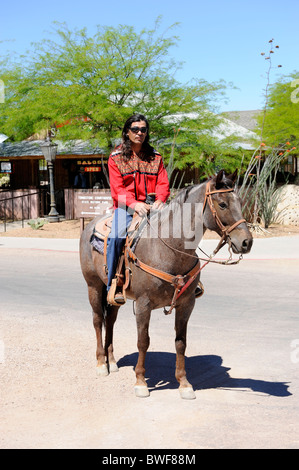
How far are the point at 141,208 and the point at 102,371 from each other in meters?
2.08

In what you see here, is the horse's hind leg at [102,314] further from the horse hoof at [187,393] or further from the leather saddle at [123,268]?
the horse hoof at [187,393]

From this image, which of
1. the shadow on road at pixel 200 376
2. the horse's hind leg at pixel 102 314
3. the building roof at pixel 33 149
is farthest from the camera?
the building roof at pixel 33 149

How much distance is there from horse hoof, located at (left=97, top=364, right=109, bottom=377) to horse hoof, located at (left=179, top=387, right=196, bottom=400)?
108 cm

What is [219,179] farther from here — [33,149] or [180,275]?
[33,149]

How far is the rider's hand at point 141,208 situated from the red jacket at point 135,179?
14cm

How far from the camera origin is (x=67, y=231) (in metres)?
22.6

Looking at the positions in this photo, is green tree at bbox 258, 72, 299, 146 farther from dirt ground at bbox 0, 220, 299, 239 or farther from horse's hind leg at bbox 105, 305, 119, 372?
horse's hind leg at bbox 105, 305, 119, 372

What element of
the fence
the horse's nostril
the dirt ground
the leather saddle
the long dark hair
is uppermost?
the long dark hair

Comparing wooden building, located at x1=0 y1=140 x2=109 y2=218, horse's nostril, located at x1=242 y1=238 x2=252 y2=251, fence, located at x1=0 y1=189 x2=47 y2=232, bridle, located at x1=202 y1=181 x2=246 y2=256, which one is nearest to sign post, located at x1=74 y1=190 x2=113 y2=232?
wooden building, located at x1=0 y1=140 x2=109 y2=218

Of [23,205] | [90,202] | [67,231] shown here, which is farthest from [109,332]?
[23,205]

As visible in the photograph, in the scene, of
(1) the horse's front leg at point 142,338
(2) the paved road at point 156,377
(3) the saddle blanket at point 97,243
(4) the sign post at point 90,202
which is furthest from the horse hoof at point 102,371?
(4) the sign post at point 90,202

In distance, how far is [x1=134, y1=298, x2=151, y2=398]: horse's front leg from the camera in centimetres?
529

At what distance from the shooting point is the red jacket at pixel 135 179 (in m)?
5.51
